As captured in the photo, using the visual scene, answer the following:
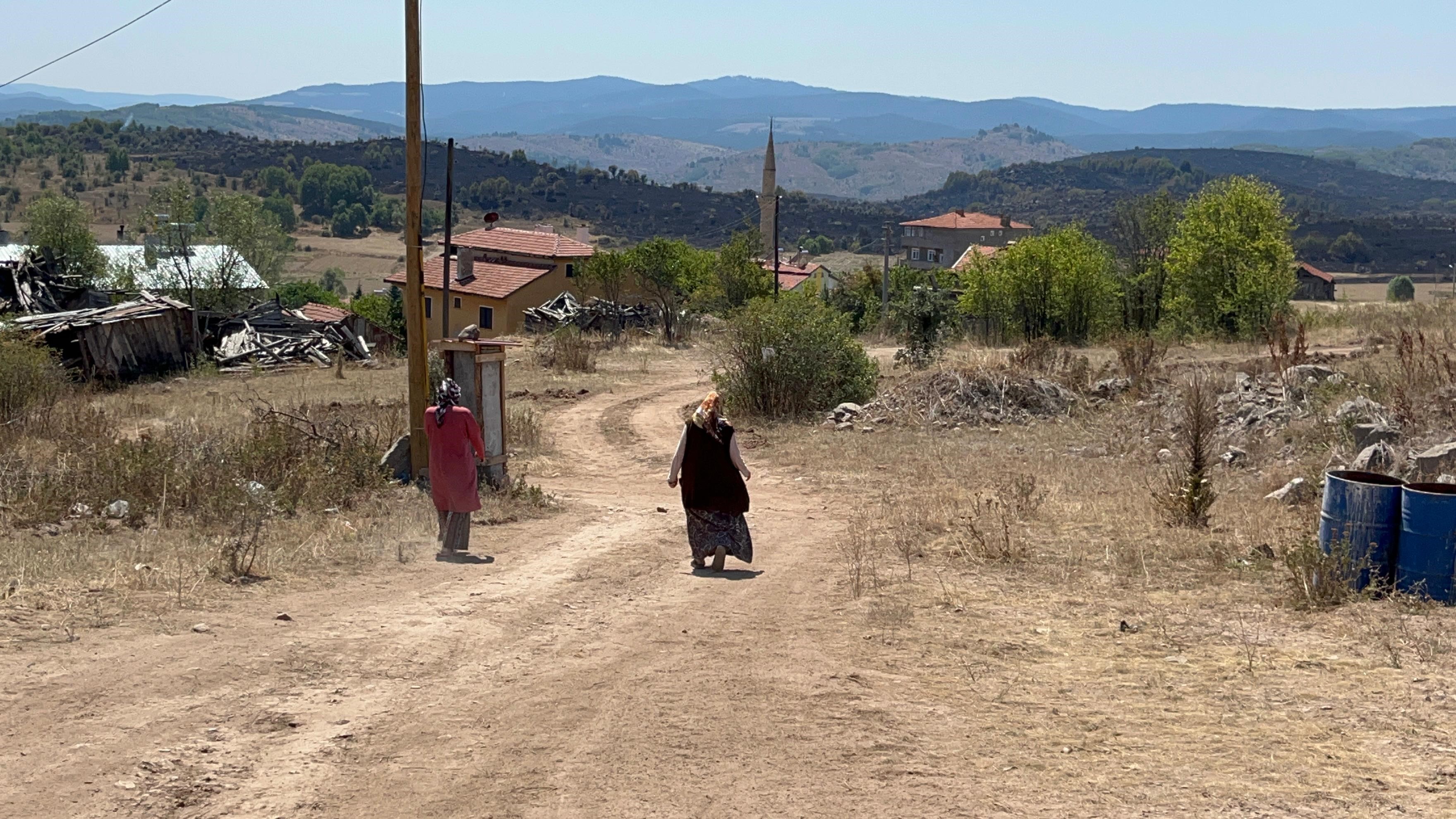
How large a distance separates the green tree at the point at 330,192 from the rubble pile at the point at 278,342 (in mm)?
96482

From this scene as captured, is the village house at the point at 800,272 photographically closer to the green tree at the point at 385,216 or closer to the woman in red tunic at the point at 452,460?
the woman in red tunic at the point at 452,460

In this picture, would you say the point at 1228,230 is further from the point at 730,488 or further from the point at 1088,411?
the point at 730,488

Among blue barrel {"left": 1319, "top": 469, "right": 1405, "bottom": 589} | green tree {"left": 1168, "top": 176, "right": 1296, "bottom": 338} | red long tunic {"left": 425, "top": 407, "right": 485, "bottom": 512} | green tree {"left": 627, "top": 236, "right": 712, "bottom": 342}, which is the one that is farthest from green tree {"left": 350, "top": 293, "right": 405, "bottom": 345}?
blue barrel {"left": 1319, "top": 469, "right": 1405, "bottom": 589}

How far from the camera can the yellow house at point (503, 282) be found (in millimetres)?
51531

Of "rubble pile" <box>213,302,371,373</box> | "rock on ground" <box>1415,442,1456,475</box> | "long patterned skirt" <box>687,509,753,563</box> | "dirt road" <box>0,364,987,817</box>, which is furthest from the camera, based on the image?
"rubble pile" <box>213,302,371,373</box>

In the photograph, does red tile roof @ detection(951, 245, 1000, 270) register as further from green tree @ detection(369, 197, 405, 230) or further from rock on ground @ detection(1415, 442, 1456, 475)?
green tree @ detection(369, 197, 405, 230)

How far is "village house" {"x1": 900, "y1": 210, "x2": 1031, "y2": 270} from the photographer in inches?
5221

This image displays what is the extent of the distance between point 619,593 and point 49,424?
33.3ft

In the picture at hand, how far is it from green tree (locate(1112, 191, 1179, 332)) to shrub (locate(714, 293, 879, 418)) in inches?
1067

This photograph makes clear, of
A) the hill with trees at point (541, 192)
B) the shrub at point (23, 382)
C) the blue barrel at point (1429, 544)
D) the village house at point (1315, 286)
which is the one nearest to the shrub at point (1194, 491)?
the blue barrel at point (1429, 544)

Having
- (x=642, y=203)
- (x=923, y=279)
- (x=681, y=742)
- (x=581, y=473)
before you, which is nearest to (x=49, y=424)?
(x=581, y=473)

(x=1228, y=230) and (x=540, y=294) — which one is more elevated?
(x=1228, y=230)

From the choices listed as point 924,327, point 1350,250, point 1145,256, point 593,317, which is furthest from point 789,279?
point 1350,250

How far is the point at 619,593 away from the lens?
8617 mm
